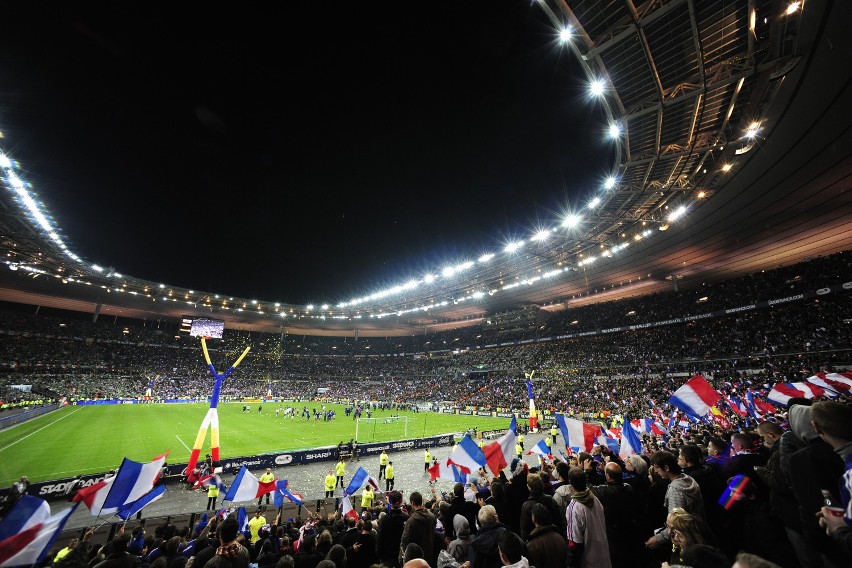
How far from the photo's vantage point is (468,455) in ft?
28.8

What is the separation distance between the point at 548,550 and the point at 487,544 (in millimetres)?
606

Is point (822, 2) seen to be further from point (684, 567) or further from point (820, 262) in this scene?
point (820, 262)

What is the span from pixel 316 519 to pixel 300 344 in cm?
7798

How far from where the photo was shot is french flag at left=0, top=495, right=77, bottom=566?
344 centimetres

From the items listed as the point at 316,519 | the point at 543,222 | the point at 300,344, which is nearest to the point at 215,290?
the point at 300,344

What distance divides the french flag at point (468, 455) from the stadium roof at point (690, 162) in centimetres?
1363

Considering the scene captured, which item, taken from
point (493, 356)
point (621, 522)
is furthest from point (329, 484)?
point (493, 356)

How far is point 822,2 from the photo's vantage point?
10.0m

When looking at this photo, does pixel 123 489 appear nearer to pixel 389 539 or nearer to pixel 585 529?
pixel 389 539

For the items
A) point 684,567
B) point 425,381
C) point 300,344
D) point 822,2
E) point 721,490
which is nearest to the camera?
point 684,567

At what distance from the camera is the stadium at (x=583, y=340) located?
22.3ft

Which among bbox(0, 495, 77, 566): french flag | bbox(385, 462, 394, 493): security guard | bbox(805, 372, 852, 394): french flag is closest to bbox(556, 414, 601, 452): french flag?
bbox(385, 462, 394, 493): security guard

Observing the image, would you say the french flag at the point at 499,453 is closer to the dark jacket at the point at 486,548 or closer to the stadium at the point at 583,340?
the stadium at the point at 583,340

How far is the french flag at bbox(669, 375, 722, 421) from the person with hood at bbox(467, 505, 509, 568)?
750 cm
